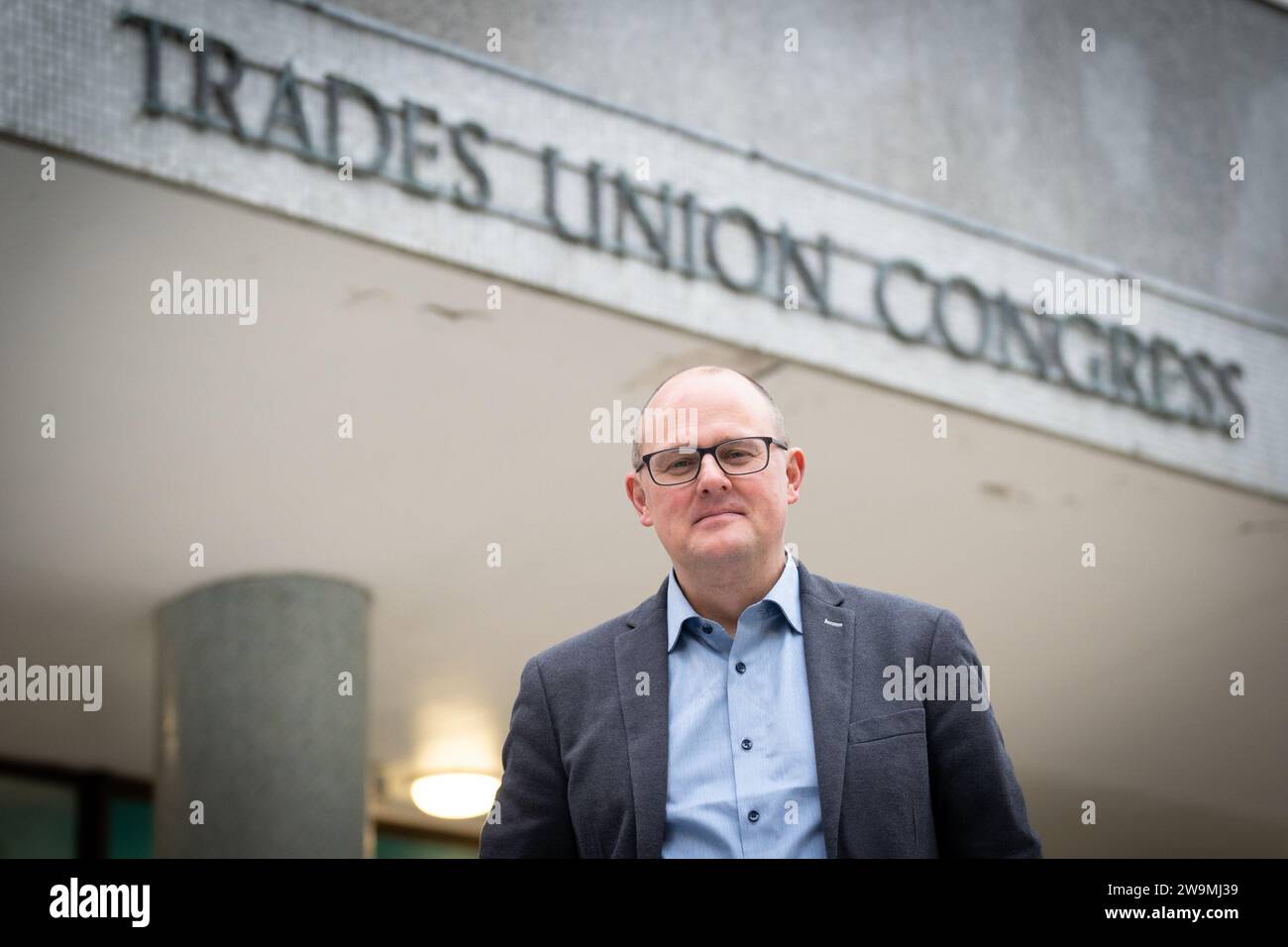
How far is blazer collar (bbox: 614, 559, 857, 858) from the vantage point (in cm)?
221

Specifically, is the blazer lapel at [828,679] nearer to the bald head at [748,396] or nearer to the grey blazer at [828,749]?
the grey blazer at [828,749]

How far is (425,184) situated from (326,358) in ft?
3.09

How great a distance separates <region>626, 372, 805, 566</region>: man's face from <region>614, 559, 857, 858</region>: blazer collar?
13 centimetres

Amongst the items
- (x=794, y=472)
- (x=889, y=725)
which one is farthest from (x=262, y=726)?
(x=889, y=725)

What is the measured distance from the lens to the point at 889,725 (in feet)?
7.30

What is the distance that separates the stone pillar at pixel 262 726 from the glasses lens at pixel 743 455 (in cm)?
581

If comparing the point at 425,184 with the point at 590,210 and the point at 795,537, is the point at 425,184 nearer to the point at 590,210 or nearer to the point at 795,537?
the point at 590,210

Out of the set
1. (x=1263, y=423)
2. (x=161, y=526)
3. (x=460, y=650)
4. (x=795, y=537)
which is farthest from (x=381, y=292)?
(x=1263, y=423)

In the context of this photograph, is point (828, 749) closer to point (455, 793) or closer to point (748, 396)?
point (748, 396)

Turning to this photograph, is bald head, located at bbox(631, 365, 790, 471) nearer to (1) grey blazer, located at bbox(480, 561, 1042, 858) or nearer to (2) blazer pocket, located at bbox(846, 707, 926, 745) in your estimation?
(1) grey blazer, located at bbox(480, 561, 1042, 858)

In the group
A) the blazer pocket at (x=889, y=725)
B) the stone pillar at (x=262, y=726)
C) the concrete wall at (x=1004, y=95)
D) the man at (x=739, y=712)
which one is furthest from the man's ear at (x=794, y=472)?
the stone pillar at (x=262, y=726)

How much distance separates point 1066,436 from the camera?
7738mm

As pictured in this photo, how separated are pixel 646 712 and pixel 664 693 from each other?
0.06 metres
